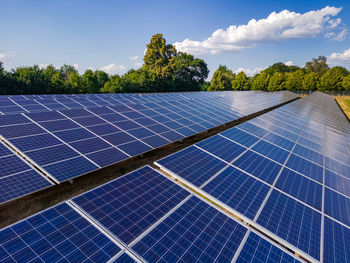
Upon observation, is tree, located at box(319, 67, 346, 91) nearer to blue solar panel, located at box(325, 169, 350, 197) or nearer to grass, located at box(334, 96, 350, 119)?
grass, located at box(334, 96, 350, 119)

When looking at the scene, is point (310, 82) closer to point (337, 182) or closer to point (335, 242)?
point (337, 182)

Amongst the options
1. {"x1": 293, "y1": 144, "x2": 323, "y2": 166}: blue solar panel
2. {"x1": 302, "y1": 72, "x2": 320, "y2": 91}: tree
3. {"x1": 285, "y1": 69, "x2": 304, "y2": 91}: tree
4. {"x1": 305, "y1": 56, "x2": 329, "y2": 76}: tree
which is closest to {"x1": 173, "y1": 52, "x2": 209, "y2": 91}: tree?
{"x1": 285, "y1": 69, "x2": 304, "y2": 91}: tree

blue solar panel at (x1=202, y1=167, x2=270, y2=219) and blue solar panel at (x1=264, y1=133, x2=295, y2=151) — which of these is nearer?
blue solar panel at (x1=202, y1=167, x2=270, y2=219)

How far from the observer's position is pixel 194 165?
7320 mm

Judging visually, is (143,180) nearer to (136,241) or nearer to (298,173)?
(136,241)

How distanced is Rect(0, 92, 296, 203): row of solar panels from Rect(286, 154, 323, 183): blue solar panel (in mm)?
6819

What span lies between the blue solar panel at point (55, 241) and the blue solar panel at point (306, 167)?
8.79m

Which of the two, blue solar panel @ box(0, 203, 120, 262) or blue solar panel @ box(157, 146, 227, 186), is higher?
blue solar panel @ box(157, 146, 227, 186)

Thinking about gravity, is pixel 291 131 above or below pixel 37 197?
above

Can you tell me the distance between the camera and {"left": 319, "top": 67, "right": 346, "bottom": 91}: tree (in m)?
70.9

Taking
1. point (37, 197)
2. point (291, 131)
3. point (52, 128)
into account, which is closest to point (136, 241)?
point (37, 197)

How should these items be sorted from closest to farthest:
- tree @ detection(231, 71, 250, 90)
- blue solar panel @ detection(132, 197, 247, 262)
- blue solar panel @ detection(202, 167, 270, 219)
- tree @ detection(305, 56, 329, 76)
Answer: blue solar panel @ detection(132, 197, 247, 262) < blue solar panel @ detection(202, 167, 270, 219) < tree @ detection(231, 71, 250, 90) < tree @ detection(305, 56, 329, 76)

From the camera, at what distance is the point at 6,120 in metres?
11.2

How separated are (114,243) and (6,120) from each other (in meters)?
12.1
